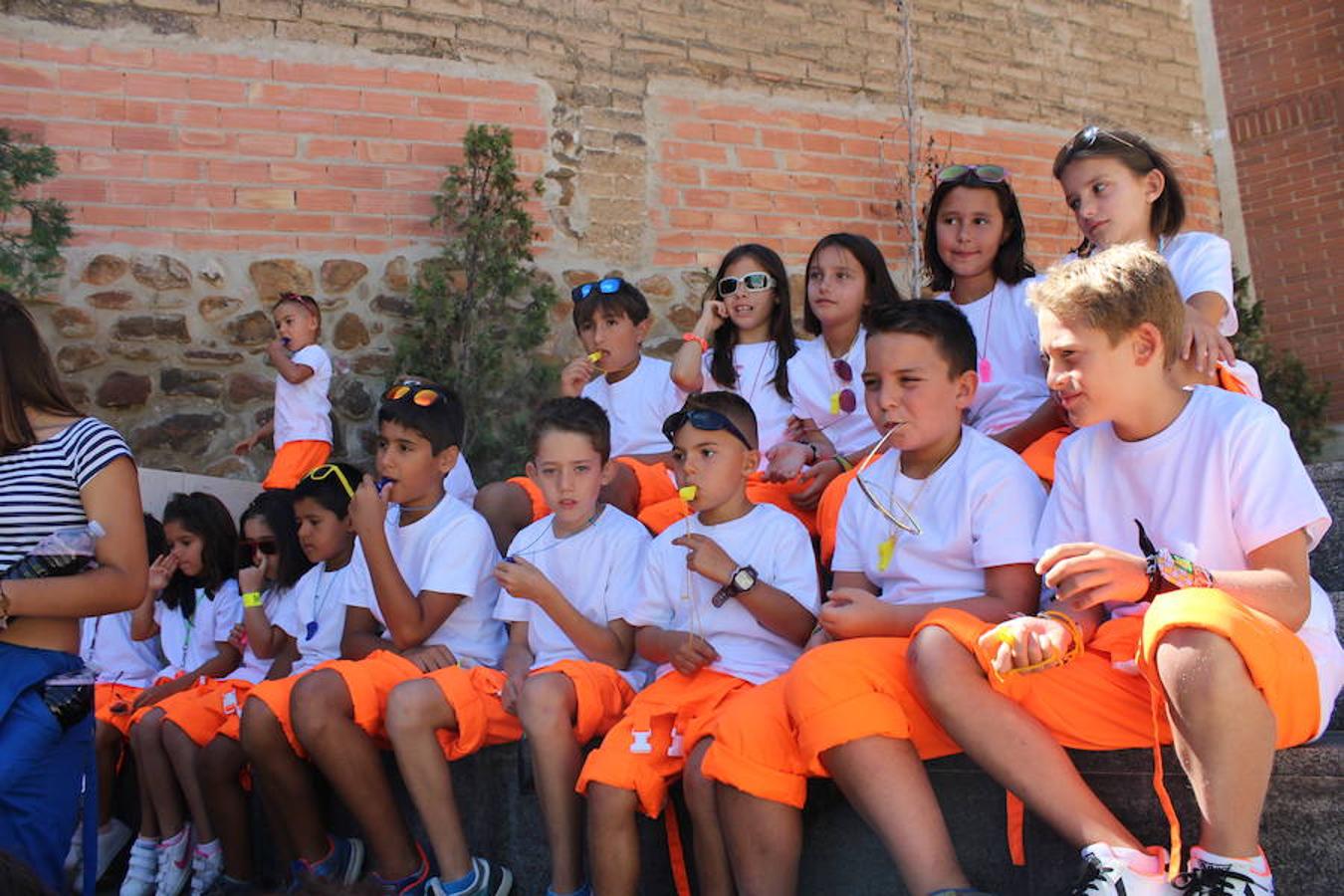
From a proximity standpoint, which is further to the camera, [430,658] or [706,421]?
[430,658]

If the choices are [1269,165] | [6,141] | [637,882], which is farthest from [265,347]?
[1269,165]

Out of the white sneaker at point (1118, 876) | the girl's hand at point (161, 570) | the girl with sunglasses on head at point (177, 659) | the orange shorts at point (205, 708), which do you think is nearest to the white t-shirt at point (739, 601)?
the white sneaker at point (1118, 876)

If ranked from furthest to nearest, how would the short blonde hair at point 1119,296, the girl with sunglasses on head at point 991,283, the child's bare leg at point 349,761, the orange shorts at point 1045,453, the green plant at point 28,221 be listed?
the green plant at point 28,221
the girl with sunglasses on head at point 991,283
the child's bare leg at point 349,761
the orange shorts at point 1045,453
the short blonde hair at point 1119,296

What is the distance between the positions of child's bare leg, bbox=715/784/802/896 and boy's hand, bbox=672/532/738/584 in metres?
0.63

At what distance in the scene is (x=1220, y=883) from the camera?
2.17 meters

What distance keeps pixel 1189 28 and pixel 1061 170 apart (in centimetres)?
564

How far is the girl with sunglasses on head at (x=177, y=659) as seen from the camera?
434 cm

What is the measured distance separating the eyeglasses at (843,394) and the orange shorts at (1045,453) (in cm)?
81

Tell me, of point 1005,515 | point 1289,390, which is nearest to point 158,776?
point 1005,515

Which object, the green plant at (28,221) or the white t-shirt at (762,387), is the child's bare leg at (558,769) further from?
the green plant at (28,221)

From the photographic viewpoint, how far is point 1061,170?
3752 mm

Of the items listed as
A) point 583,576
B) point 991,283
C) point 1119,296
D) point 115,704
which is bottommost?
point 115,704

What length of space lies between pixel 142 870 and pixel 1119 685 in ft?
11.0

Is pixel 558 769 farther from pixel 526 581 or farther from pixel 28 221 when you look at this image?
pixel 28 221
